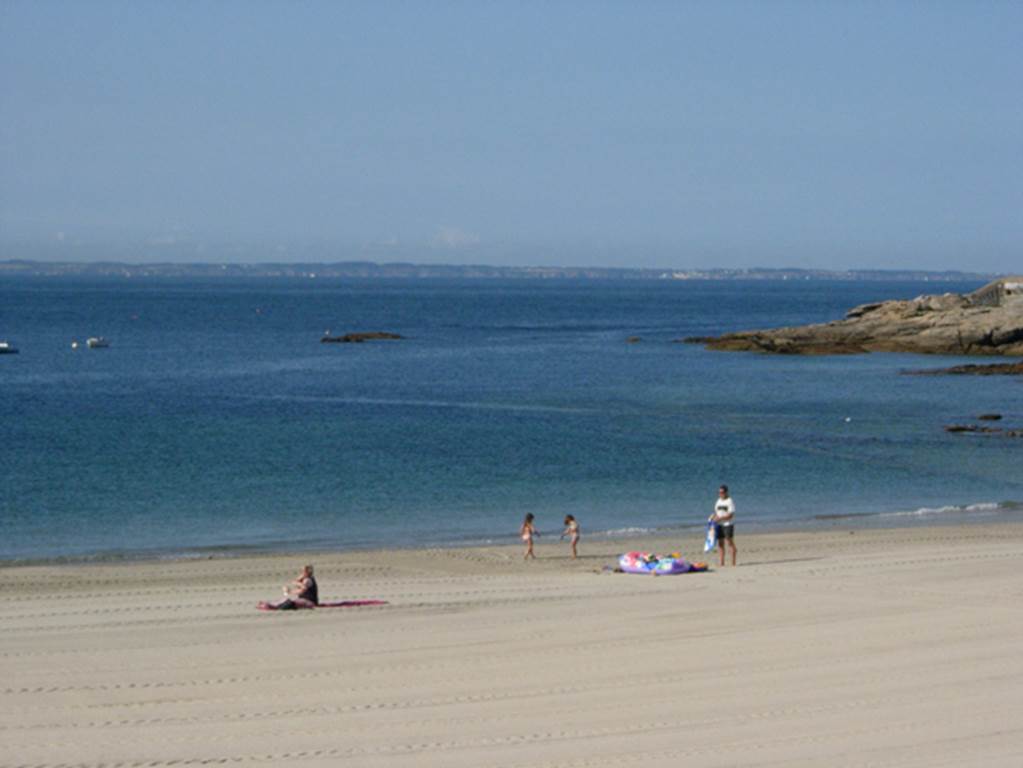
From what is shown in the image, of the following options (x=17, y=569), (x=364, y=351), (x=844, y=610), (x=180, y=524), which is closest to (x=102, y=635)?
(x=17, y=569)

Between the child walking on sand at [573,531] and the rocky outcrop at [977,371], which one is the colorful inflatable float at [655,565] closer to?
the child walking on sand at [573,531]

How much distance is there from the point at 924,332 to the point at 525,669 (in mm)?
73256

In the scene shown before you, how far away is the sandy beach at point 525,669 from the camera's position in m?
12.4

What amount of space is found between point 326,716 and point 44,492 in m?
21.3

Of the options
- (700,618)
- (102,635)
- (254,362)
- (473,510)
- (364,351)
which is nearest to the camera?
(102,635)

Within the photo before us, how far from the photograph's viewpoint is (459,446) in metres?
42.2

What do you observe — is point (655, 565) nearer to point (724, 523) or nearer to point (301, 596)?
point (724, 523)

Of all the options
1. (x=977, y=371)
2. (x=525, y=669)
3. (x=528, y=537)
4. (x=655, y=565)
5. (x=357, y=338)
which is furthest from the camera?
(x=357, y=338)

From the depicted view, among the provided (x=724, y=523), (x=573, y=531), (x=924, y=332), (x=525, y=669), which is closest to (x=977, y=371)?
(x=924, y=332)

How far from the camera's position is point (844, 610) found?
61.2ft

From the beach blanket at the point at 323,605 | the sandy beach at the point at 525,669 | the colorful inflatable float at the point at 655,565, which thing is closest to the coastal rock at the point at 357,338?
the sandy beach at the point at 525,669

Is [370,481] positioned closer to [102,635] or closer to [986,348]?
[102,635]

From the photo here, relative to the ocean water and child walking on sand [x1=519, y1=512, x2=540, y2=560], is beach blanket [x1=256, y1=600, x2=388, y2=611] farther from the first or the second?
the ocean water

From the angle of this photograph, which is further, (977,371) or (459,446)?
(977,371)
